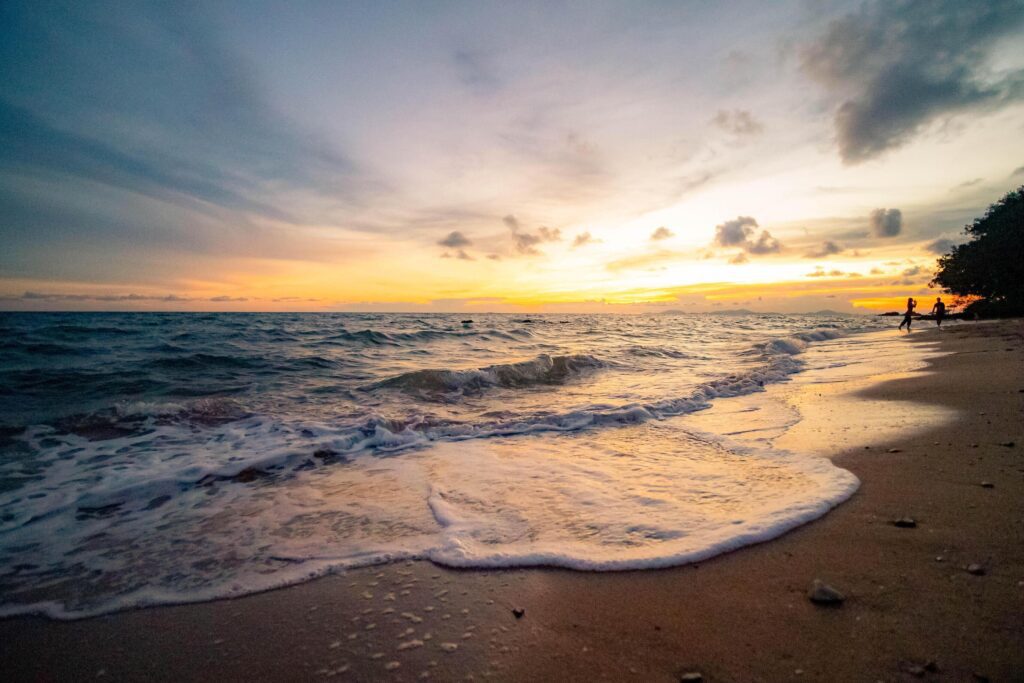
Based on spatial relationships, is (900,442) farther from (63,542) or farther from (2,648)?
(63,542)

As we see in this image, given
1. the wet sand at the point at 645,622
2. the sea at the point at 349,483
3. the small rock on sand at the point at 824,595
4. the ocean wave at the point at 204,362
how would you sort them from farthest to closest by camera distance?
the ocean wave at the point at 204,362, the sea at the point at 349,483, the small rock on sand at the point at 824,595, the wet sand at the point at 645,622

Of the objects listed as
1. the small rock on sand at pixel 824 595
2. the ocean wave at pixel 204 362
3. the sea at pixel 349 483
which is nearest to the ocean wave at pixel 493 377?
the sea at pixel 349 483

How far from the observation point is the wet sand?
2150 millimetres

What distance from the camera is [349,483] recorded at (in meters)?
5.31

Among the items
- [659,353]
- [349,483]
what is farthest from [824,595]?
[659,353]

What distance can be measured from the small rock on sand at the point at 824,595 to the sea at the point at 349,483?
68 cm

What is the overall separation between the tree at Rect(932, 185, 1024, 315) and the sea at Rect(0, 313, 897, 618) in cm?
3520

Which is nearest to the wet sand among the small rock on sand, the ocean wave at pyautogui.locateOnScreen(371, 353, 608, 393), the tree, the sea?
the small rock on sand

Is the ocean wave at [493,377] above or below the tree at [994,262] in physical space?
below

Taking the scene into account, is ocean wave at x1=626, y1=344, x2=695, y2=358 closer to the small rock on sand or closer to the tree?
the small rock on sand

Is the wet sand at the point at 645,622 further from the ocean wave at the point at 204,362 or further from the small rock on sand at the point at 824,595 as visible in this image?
the ocean wave at the point at 204,362

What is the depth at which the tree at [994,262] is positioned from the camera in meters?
30.8

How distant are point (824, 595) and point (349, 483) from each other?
15.5 ft

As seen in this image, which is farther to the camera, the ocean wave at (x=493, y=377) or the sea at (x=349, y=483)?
the ocean wave at (x=493, y=377)
